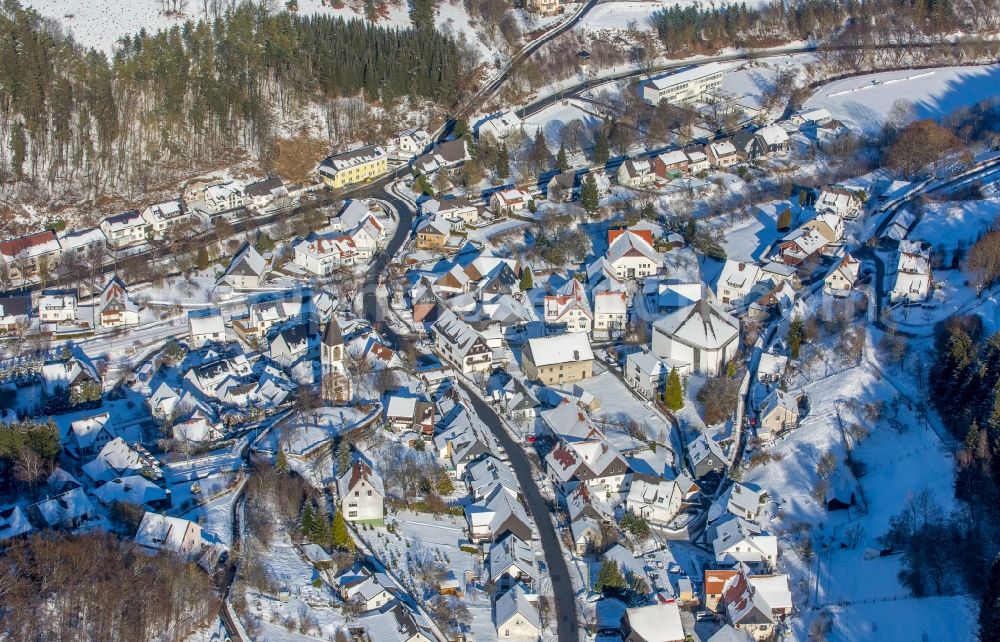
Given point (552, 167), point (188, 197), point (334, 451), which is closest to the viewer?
point (334, 451)

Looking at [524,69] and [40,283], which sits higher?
[524,69]

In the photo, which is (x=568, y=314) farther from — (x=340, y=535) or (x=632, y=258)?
(x=340, y=535)

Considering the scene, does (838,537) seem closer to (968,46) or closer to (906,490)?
(906,490)

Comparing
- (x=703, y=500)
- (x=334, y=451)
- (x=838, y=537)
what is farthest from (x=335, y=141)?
(x=838, y=537)

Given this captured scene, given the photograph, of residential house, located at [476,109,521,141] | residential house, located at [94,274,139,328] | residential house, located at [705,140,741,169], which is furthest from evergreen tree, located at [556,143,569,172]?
residential house, located at [94,274,139,328]

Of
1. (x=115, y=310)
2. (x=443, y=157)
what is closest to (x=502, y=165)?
(x=443, y=157)

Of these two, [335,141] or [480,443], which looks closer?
[480,443]

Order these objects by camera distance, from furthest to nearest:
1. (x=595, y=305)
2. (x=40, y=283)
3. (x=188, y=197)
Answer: (x=188, y=197) → (x=40, y=283) → (x=595, y=305)
